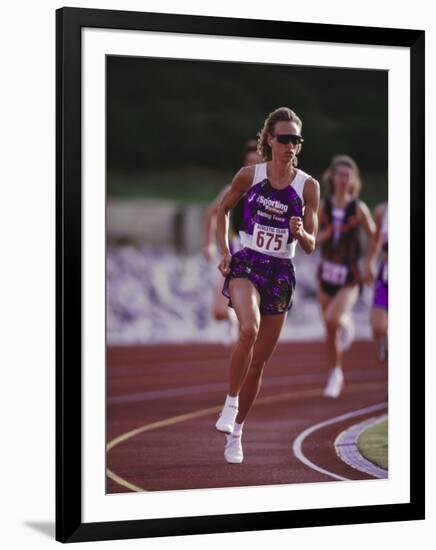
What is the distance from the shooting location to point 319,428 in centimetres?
1146

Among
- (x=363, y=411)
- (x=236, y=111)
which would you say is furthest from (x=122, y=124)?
(x=363, y=411)

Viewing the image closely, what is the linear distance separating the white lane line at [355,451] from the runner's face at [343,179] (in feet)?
8.80

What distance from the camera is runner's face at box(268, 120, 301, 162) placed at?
9539 mm

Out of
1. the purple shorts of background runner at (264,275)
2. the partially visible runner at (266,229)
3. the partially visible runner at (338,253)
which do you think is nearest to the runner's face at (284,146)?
the partially visible runner at (266,229)

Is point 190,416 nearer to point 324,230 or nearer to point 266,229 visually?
point 324,230

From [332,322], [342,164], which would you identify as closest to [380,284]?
[342,164]

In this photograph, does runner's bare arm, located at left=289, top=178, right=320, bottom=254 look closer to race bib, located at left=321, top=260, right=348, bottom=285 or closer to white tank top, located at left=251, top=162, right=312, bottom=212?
white tank top, located at left=251, top=162, right=312, bottom=212

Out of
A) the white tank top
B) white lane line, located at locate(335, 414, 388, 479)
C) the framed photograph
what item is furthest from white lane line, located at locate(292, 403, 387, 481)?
the white tank top

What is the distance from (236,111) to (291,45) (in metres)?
8.60

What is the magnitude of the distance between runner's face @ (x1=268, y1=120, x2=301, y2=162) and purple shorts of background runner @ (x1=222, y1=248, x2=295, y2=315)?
700mm

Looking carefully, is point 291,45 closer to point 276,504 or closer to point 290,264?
point 290,264

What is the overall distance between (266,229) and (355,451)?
6.41 feet

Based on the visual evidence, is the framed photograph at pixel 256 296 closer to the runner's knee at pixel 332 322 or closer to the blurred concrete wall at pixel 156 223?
the runner's knee at pixel 332 322

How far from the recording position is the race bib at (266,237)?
9578 mm
